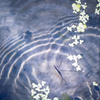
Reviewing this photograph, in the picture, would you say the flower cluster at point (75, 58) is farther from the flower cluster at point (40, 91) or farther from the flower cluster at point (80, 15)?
the flower cluster at point (40, 91)

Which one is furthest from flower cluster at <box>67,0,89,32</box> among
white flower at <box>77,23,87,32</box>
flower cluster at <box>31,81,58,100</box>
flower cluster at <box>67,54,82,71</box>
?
flower cluster at <box>31,81,58,100</box>

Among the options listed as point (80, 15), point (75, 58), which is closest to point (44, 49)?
point (75, 58)

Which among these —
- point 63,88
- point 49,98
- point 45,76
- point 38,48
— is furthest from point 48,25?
point 49,98

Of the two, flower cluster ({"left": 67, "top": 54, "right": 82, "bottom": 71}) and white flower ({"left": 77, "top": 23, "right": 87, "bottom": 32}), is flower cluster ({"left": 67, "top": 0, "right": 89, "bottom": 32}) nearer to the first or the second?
white flower ({"left": 77, "top": 23, "right": 87, "bottom": 32})

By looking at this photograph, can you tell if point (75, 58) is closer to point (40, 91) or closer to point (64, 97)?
point (64, 97)

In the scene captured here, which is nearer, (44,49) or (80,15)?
(44,49)

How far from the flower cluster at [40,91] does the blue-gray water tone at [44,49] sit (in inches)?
3.1

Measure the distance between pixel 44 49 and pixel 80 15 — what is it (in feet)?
3.83

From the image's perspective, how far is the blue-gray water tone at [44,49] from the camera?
2.11 meters

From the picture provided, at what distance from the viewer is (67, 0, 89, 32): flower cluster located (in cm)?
238

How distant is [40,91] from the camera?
207cm

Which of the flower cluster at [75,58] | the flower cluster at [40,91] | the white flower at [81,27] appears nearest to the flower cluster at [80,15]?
the white flower at [81,27]

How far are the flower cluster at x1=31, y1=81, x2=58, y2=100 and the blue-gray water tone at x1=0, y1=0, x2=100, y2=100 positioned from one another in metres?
0.08

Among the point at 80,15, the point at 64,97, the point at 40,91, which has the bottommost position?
the point at 64,97
